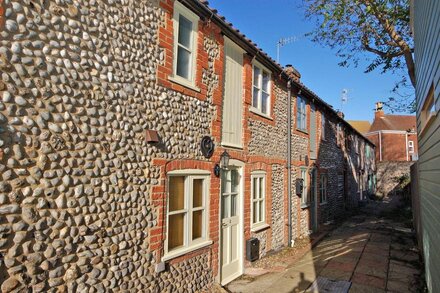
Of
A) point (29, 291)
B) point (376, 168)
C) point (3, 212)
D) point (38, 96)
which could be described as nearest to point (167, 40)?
point (38, 96)

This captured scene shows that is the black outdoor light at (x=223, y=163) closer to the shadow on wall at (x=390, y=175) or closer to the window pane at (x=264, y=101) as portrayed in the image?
the window pane at (x=264, y=101)

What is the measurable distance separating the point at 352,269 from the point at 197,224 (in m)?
4.52

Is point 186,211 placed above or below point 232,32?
below

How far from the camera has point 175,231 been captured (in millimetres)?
5758

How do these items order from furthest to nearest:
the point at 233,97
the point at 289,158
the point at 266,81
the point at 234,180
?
1. the point at 289,158
2. the point at 266,81
3. the point at 234,180
4. the point at 233,97

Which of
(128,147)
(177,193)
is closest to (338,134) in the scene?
(177,193)

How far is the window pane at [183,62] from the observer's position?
6062 millimetres

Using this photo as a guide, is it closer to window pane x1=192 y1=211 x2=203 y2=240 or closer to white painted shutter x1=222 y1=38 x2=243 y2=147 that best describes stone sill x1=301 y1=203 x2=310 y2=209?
white painted shutter x1=222 y1=38 x2=243 y2=147

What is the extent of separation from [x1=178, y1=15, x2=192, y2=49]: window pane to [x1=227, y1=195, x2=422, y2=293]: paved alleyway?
538 centimetres

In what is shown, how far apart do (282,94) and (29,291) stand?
9.22 m

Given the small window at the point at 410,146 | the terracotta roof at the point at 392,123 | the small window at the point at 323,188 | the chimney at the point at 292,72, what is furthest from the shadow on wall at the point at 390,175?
the chimney at the point at 292,72

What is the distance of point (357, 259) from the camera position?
351 inches

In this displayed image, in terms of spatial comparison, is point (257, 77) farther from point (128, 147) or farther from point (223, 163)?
point (128, 147)

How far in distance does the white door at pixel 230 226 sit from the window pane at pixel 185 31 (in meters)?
3.03
